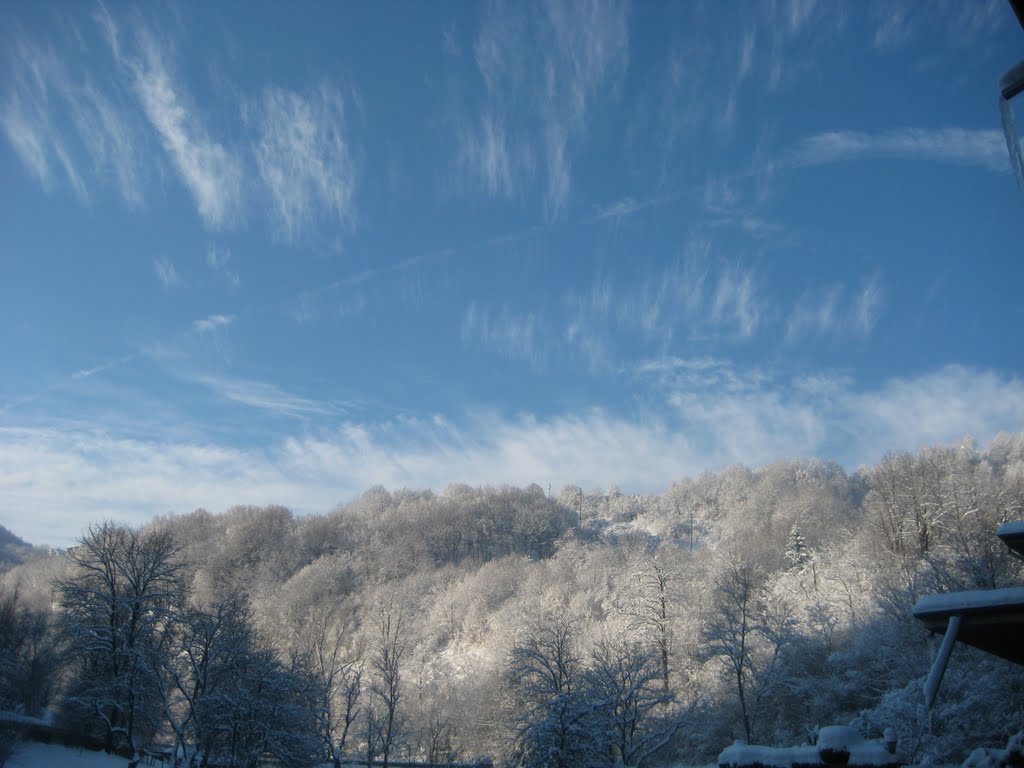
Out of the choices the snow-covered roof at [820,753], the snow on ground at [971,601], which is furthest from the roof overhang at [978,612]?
the snow-covered roof at [820,753]

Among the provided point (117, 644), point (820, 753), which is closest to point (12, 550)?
point (117, 644)

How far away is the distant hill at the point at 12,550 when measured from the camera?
114944mm

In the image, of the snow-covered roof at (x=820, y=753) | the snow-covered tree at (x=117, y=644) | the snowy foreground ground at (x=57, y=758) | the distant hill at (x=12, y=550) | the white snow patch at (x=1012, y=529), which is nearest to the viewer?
the white snow patch at (x=1012, y=529)

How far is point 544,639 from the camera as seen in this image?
37.2 m

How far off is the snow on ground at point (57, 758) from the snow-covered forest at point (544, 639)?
4.80ft

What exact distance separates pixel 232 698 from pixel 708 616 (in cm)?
3425

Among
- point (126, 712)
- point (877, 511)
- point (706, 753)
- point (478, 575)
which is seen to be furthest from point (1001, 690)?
point (478, 575)

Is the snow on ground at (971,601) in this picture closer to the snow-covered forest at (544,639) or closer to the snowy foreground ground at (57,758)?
the snow-covered forest at (544,639)

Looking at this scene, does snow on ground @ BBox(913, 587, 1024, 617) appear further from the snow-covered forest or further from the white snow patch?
the snow-covered forest

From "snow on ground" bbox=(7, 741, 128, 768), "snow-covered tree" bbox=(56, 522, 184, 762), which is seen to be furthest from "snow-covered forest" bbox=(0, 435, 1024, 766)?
"snow on ground" bbox=(7, 741, 128, 768)

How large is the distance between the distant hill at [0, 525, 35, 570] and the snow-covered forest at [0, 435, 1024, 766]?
1283 cm

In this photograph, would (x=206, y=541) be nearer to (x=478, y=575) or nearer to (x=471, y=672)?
(x=478, y=575)

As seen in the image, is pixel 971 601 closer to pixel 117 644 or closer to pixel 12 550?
pixel 117 644

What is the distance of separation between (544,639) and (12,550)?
13019 cm
